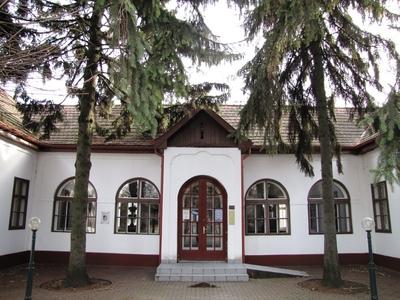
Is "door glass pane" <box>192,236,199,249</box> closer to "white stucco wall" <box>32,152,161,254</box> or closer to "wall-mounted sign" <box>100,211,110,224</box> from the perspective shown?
"white stucco wall" <box>32,152,161,254</box>

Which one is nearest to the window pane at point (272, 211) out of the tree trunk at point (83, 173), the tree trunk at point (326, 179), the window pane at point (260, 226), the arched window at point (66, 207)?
the window pane at point (260, 226)

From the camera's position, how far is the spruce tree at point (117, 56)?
7234mm

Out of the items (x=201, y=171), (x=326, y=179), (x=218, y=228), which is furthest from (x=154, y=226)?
(x=326, y=179)

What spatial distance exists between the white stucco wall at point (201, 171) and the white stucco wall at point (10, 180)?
516 cm

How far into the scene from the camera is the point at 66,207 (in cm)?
1457

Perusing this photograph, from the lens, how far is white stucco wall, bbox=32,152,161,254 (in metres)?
14.0

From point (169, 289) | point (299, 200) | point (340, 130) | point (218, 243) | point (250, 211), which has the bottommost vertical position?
point (169, 289)

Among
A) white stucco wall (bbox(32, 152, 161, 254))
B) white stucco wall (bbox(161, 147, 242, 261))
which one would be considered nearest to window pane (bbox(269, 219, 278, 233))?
white stucco wall (bbox(161, 147, 242, 261))

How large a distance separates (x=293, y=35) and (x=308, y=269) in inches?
324

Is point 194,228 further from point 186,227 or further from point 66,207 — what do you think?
point 66,207

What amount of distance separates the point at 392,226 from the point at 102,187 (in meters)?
10.2

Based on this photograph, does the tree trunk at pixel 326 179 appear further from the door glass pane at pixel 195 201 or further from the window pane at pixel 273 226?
the door glass pane at pixel 195 201

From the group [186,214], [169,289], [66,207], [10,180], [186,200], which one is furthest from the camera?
[66,207]

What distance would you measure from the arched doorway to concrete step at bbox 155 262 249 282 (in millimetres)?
946
